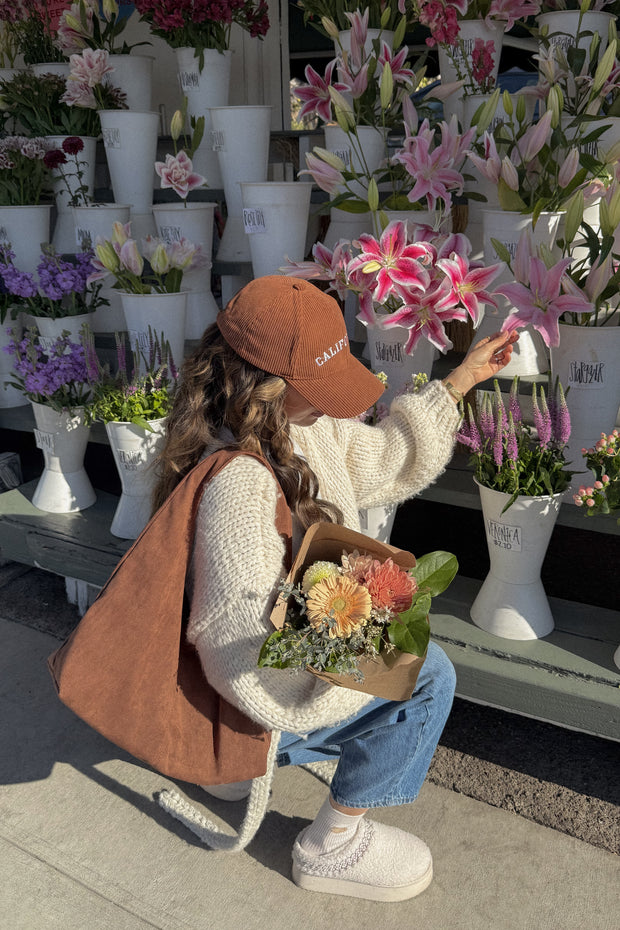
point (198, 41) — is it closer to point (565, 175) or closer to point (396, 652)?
point (565, 175)

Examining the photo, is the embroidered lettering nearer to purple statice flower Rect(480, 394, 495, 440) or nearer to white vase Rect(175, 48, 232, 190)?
purple statice flower Rect(480, 394, 495, 440)

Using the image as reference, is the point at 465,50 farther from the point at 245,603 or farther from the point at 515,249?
the point at 245,603

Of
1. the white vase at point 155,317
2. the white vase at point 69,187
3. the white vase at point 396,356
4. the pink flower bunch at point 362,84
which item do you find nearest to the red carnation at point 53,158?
the white vase at point 69,187

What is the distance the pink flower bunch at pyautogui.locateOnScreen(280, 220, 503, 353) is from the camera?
1714 mm

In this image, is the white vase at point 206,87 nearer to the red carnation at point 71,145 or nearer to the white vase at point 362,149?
the red carnation at point 71,145

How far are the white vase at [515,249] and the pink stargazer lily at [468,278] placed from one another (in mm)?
191

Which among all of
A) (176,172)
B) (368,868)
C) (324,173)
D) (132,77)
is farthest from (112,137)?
(368,868)

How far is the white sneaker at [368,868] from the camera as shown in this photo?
5.36 feet

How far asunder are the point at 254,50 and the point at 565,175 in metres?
2.41

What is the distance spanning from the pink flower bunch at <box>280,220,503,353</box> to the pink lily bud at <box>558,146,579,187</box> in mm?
240

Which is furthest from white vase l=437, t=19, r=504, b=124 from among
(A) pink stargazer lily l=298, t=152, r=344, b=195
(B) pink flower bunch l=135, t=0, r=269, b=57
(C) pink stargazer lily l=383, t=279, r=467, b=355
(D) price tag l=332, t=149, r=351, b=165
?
(B) pink flower bunch l=135, t=0, r=269, b=57

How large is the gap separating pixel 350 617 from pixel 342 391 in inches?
15.4

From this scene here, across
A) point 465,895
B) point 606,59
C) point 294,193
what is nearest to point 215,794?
point 465,895

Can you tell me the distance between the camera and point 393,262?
68.6 inches
